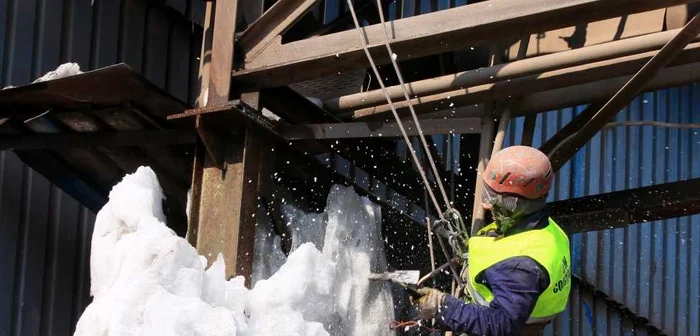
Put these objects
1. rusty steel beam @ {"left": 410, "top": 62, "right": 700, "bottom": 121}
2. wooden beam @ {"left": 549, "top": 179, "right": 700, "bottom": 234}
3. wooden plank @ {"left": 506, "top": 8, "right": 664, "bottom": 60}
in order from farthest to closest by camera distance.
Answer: wooden beam @ {"left": 549, "top": 179, "right": 700, "bottom": 234} → wooden plank @ {"left": 506, "top": 8, "right": 664, "bottom": 60} → rusty steel beam @ {"left": 410, "top": 62, "right": 700, "bottom": 121}

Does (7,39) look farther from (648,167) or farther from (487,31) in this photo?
(648,167)

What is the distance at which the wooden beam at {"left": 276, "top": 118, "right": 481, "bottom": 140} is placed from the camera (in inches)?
A: 269

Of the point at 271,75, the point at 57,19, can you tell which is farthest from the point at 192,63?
the point at 271,75

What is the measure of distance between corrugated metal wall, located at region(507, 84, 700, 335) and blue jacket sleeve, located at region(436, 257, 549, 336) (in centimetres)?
605

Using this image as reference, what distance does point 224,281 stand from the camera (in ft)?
19.1

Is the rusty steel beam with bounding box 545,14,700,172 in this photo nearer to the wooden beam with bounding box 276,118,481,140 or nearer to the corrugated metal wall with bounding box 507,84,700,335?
the wooden beam with bounding box 276,118,481,140

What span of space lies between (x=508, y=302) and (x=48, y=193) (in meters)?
4.12

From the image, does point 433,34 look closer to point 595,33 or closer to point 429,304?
point 429,304

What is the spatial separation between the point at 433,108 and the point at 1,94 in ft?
8.67

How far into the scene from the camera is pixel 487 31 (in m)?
5.96

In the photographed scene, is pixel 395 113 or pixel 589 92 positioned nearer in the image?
pixel 395 113

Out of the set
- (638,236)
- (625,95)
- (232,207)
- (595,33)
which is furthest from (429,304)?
(638,236)

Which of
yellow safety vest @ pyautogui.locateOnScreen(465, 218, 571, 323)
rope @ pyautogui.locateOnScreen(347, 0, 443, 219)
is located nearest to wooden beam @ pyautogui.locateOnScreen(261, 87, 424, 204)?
rope @ pyautogui.locateOnScreen(347, 0, 443, 219)

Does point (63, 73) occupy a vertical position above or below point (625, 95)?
above
